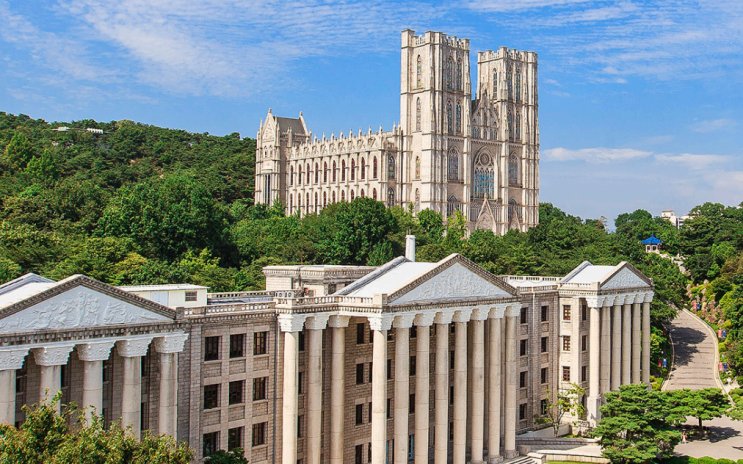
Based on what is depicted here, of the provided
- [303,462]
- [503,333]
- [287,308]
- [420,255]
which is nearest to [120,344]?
[287,308]

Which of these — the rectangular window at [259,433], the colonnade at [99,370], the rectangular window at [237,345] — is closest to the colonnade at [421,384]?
the rectangular window at [259,433]

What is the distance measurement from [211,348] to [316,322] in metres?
5.66

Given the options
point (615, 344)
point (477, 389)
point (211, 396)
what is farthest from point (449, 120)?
point (211, 396)

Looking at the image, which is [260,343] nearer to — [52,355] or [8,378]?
[52,355]

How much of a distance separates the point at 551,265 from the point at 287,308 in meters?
55.1

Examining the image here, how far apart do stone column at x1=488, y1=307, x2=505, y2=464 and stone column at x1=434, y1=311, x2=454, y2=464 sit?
531 cm

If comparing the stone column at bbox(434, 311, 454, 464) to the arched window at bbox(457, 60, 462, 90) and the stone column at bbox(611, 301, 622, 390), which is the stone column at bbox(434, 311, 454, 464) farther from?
the arched window at bbox(457, 60, 462, 90)

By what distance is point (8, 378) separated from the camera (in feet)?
105

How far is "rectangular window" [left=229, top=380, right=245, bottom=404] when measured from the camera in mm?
41875

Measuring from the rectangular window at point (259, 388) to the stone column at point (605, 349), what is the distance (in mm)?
31555

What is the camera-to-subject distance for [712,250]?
114938mm

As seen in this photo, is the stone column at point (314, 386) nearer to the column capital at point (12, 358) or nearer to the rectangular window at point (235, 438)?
the rectangular window at point (235, 438)

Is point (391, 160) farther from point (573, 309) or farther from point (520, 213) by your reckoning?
point (573, 309)

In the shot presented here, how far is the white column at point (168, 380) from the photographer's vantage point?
123ft
